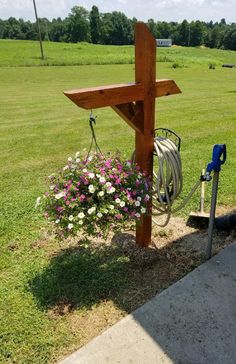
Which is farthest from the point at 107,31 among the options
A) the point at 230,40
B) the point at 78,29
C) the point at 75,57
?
the point at 75,57

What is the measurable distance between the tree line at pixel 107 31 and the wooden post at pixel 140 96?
10065 cm

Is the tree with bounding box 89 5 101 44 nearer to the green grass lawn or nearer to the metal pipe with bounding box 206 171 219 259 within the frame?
the green grass lawn

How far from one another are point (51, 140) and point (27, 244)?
4764 millimetres

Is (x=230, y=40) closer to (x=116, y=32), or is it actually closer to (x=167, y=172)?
(x=116, y=32)

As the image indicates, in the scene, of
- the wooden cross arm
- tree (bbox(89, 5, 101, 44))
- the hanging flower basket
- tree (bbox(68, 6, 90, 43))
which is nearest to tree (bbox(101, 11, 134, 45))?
tree (bbox(89, 5, 101, 44))

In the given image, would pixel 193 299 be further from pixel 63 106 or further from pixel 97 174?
pixel 63 106

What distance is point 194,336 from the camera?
2623mm

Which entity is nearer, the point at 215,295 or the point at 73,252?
the point at 215,295

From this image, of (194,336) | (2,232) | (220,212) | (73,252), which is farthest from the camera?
(220,212)

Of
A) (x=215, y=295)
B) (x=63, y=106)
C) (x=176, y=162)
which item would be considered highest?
(x=176, y=162)

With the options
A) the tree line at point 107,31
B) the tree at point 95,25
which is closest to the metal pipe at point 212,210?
the tree line at point 107,31

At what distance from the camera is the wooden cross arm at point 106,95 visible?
8.90 ft

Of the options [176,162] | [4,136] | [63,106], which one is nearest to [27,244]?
[176,162]

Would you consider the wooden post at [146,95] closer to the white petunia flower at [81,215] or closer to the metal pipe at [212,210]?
the metal pipe at [212,210]
